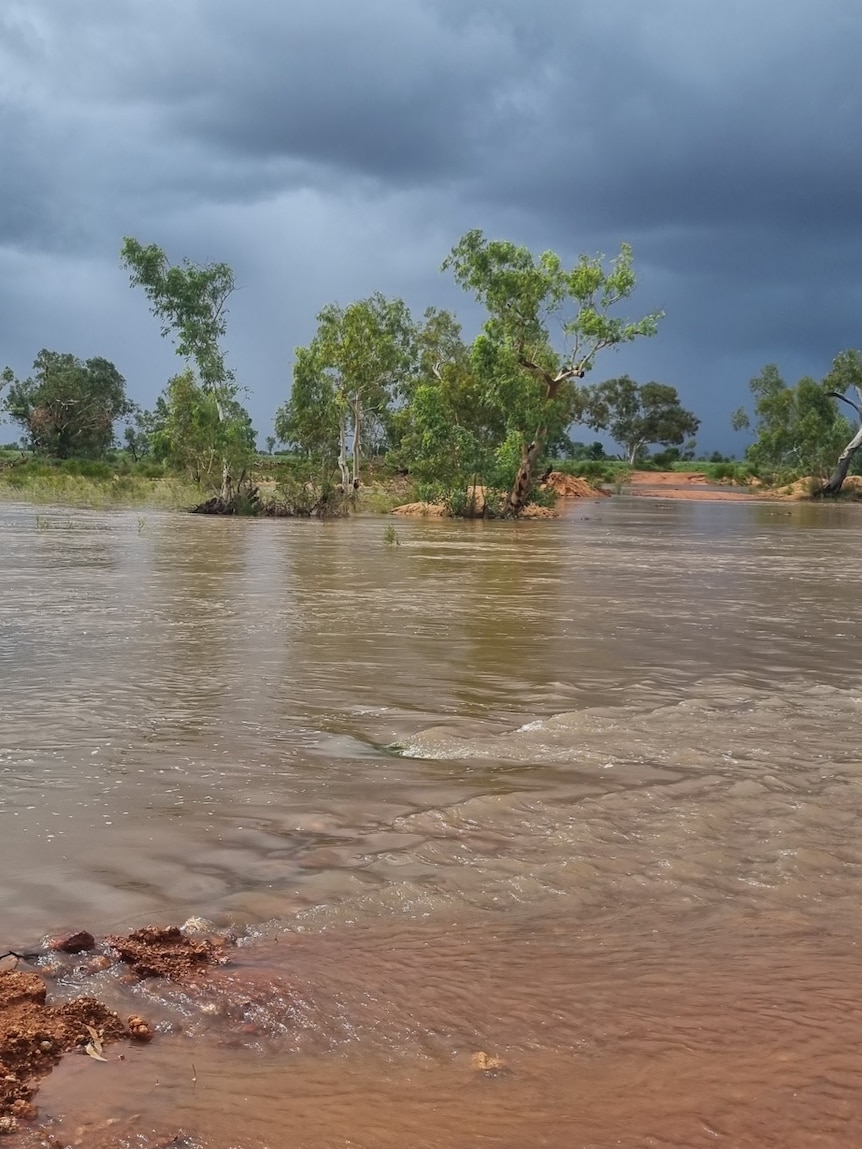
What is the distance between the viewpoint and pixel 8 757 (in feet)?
13.7

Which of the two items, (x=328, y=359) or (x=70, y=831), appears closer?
(x=70, y=831)

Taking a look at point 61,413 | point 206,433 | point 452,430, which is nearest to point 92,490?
point 206,433

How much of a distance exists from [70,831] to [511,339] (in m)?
28.4

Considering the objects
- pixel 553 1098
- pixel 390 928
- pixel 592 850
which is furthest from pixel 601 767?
pixel 553 1098

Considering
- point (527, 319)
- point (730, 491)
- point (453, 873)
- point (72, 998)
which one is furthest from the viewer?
point (730, 491)

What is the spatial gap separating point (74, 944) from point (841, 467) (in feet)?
184

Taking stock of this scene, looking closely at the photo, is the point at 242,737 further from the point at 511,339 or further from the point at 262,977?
the point at 511,339

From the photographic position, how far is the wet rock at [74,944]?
98.2 inches

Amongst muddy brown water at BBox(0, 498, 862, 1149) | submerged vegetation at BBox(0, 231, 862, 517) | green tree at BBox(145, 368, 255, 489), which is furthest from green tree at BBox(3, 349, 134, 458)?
muddy brown water at BBox(0, 498, 862, 1149)

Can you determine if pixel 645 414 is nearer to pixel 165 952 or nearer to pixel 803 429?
pixel 803 429

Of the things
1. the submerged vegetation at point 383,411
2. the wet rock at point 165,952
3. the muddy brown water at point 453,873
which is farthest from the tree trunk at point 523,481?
the wet rock at point 165,952

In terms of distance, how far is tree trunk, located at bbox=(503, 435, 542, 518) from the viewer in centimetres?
3159

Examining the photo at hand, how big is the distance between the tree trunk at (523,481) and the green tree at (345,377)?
651 cm

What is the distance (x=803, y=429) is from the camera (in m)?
54.3
